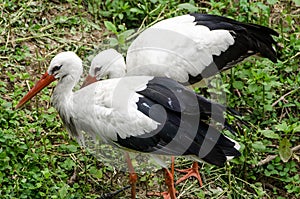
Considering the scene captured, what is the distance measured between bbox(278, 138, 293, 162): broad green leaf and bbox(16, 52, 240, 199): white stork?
2.53 ft

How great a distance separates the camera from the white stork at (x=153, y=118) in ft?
14.0

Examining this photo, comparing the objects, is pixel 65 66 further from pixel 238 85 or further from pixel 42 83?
pixel 238 85

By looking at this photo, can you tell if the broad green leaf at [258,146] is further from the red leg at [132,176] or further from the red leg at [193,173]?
the red leg at [132,176]

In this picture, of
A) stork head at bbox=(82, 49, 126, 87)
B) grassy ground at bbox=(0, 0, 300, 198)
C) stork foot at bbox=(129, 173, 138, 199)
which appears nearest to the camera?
stork foot at bbox=(129, 173, 138, 199)

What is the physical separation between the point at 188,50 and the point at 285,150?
98 cm

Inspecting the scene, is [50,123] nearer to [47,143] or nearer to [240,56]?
[47,143]

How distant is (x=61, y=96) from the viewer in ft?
15.3

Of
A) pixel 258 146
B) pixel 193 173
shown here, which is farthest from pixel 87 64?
pixel 258 146

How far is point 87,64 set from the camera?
19.1 feet

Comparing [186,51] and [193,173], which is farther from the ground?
[186,51]

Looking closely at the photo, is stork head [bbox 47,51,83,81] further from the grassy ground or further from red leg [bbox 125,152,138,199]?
red leg [bbox 125,152,138,199]

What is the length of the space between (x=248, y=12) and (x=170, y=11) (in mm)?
675

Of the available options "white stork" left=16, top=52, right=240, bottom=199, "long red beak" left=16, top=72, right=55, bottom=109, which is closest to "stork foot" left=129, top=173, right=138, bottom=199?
"white stork" left=16, top=52, right=240, bottom=199

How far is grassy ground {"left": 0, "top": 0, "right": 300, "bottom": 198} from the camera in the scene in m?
4.88
